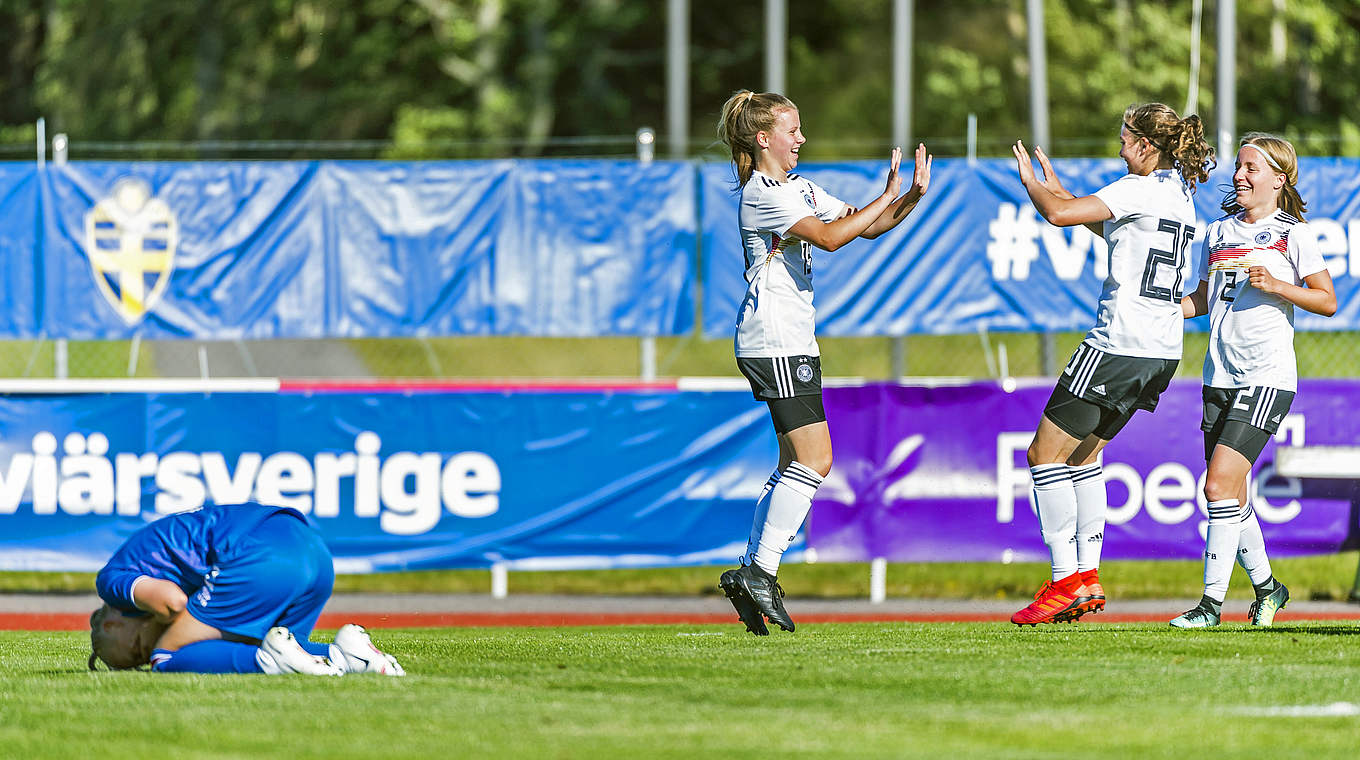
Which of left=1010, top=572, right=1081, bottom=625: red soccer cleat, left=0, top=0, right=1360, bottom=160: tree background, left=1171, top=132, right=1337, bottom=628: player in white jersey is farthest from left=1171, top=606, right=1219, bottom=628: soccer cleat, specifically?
left=0, top=0, right=1360, bottom=160: tree background

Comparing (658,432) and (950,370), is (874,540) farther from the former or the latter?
(950,370)

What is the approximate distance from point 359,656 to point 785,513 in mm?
2033

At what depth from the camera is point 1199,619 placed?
837cm

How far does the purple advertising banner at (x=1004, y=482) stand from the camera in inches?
485

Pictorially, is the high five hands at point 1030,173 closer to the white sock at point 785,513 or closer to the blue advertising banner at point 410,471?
the white sock at point 785,513

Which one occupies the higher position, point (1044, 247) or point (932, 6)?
point (932, 6)

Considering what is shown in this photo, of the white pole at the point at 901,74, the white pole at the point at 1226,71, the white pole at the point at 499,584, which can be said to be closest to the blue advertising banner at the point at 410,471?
the white pole at the point at 499,584

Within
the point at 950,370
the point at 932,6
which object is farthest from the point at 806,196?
the point at 932,6

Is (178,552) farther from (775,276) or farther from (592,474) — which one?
(592,474)

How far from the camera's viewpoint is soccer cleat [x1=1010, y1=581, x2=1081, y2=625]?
815cm

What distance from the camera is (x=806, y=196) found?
7.88 metres

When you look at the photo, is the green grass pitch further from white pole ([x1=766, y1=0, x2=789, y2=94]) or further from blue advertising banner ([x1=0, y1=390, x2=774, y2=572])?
white pole ([x1=766, y1=0, x2=789, y2=94])

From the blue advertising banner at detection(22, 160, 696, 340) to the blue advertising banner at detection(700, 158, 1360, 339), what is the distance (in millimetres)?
589

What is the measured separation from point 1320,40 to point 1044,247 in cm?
1451
